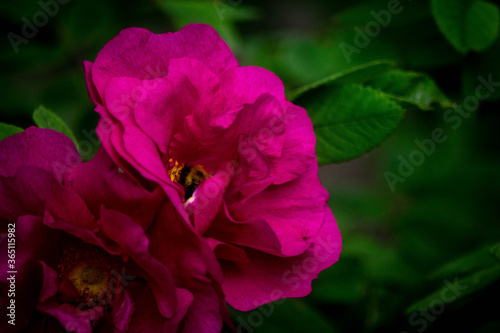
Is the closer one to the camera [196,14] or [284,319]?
[284,319]

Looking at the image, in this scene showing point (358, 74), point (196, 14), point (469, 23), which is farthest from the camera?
point (196, 14)

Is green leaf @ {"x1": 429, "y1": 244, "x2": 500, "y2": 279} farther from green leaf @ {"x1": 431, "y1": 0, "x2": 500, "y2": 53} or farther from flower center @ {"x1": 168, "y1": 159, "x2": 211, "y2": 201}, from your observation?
flower center @ {"x1": 168, "y1": 159, "x2": 211, "y2": 201}

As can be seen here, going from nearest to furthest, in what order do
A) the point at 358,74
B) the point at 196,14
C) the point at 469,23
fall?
the point at 358,74 → the point at 469,23 → the point at 196,14

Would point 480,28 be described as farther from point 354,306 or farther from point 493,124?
point 354,306

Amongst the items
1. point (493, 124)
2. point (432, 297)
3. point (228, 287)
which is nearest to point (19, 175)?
point (228, 287)

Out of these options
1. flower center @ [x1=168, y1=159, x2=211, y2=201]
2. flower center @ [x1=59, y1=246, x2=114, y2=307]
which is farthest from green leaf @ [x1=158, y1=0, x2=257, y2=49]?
flower center @ [x1=59, y1=246, x2=114, y2=307]

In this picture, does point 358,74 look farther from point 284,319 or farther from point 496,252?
point 284,319

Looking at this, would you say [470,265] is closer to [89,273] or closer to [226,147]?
[226,147]

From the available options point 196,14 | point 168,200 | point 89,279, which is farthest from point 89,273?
point 196,14

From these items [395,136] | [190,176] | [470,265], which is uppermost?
[190,176]

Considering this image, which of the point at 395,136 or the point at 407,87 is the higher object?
the point at 407,87
